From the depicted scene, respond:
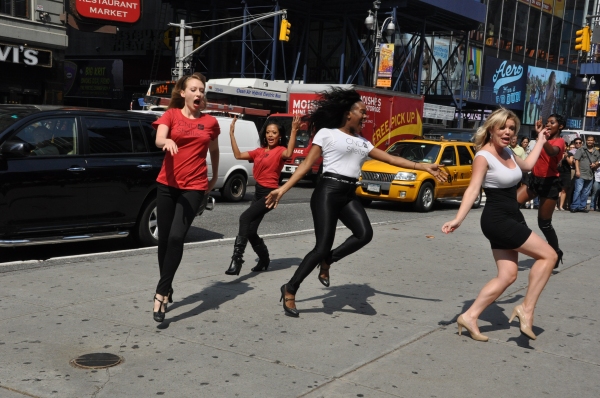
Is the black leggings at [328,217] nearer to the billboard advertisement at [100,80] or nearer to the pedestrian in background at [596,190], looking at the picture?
the pedestrian in background at [596,190]

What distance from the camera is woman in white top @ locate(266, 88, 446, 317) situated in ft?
19.0

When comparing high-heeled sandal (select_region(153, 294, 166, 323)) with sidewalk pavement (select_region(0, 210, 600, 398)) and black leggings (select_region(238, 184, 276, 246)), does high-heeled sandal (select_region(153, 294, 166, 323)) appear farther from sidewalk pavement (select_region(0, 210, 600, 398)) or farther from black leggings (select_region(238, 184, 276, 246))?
black leggings (select_region(238, 184, 276, 246))

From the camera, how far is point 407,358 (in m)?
4.92

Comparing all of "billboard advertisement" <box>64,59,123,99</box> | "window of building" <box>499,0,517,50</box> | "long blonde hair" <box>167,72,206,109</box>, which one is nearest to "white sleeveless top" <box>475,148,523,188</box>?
"long blonde hair" <box>167,72,206,109</box>

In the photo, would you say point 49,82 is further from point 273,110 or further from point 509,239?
point 509,239

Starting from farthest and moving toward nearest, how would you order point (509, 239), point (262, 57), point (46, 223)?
point (262, 57) < point (46, 223) < point (509, 239)

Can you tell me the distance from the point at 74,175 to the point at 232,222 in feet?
15.7

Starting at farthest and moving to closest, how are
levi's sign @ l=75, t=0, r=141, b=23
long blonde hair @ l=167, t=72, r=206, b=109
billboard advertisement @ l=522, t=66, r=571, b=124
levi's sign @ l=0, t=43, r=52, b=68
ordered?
billboard advertisement @ l=522, t=66, r=571, b=124
levi's sign @ l=75, t=0, r=141, b=23
levi's sign @ l=0, t=43, r=52, b=68
long blonde hair @ l=167, t=72, r=206, b=109

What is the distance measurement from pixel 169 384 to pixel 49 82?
76.4 ft

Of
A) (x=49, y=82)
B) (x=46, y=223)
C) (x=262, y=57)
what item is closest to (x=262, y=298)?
(x=46, y=223)

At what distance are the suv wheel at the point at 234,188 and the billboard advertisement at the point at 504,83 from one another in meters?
36.0

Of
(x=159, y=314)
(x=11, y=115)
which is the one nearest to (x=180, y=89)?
(x=159, y=314)

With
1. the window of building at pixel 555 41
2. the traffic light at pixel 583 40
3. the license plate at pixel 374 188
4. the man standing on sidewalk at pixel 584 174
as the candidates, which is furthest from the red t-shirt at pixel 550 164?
the window of building at pixel 555 41

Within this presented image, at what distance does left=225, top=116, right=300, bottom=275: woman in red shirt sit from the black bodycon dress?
8.62 feet
